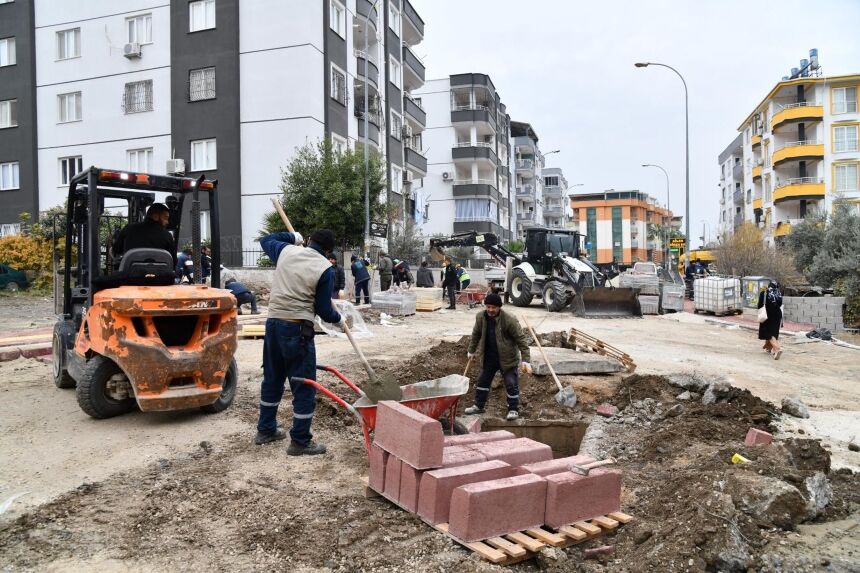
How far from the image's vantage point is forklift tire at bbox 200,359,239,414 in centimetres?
714

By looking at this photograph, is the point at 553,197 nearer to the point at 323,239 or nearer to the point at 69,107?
the point at 69,107

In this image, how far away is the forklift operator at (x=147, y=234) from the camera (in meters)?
6.83

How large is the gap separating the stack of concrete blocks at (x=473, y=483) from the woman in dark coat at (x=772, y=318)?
9.82m

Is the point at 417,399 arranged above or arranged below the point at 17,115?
below

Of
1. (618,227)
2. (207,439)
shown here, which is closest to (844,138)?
(207,439)

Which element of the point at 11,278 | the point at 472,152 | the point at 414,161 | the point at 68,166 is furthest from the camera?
the point at 472,152

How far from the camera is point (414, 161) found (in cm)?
3944

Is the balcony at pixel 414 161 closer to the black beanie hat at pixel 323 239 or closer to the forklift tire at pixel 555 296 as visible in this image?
the forklift tire at pixel 555 296

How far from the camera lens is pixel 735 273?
30.4m

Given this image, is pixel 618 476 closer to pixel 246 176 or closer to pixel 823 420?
pixel 823 420

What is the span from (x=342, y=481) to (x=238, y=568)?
4.95 feet

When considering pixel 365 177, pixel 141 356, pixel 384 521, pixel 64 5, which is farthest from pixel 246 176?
pixel 384 521

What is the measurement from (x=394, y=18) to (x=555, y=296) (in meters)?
22.0

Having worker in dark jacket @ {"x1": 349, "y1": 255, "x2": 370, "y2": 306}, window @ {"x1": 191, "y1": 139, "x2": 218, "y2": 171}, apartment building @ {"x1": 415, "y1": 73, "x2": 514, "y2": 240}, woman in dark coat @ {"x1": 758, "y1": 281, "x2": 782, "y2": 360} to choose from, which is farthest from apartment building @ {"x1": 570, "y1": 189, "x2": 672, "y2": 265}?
woman in dark coat @ {"x1": 758, "y1": 281, "x2": 782, "y2": 360}
